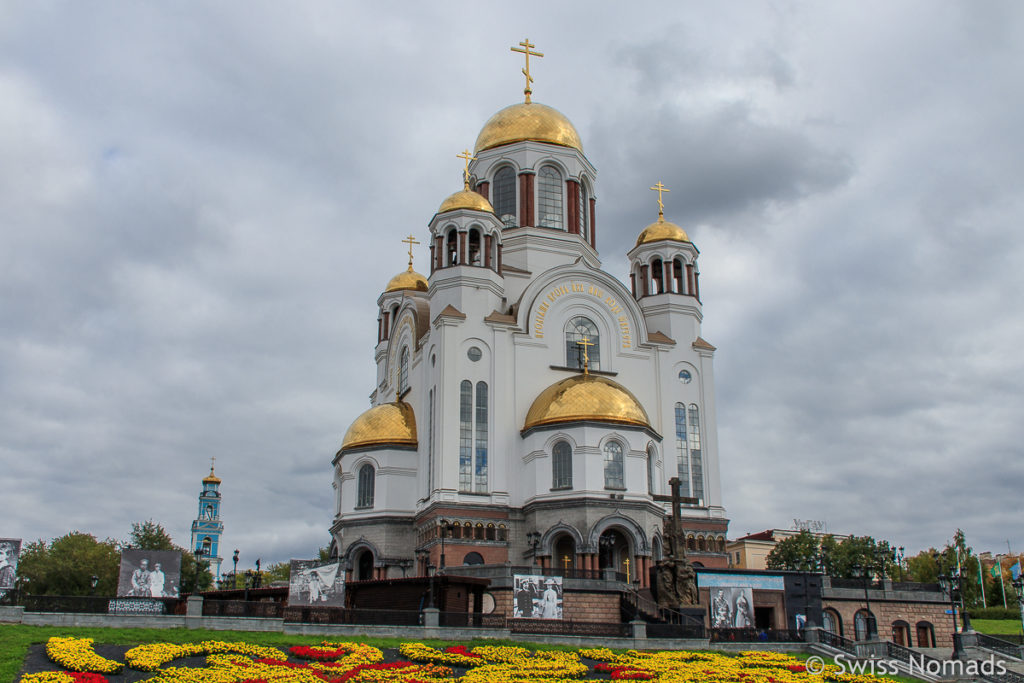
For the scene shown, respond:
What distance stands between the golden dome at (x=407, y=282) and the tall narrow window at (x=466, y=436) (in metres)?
12.9

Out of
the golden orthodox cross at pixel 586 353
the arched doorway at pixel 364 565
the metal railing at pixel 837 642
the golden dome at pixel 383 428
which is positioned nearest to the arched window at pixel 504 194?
the golden orthodox cross at pixel 586 353

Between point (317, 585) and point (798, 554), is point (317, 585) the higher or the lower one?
the lower one

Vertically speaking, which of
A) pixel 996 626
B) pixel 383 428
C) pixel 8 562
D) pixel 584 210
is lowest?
pixel 996 626

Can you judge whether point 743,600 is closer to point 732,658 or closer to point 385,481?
point 732,658

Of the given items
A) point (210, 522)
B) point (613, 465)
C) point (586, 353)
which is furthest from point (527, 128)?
point (210, 522)

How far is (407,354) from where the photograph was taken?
42.4 metres

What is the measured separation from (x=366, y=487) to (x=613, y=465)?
10.5 m

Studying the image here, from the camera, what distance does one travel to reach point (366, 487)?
125 ft

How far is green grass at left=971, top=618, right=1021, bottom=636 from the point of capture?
1587 inches

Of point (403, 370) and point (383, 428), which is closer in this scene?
point (383, 428)

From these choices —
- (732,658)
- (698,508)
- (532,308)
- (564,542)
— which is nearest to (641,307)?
(532,308)

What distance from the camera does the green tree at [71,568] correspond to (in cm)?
4444

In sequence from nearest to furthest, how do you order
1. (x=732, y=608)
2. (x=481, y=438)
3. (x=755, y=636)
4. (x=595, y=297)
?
1. (x=755, y=636)
2. (x=732, y=608)
3. (x=481, y=438)
4. (x=595, y=297)

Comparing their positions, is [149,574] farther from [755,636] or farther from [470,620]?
[755,636]
